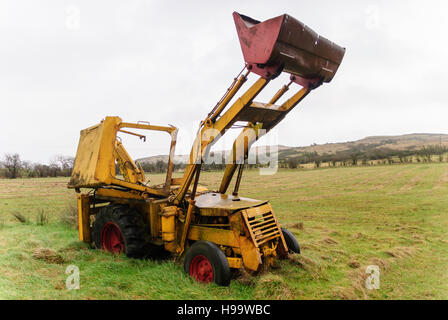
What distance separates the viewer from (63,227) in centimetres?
920

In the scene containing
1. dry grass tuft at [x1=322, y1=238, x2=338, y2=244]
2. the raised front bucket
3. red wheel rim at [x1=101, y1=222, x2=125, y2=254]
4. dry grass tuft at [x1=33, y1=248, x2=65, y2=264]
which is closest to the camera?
the raised front bucket

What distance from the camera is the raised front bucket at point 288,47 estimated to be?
364cm

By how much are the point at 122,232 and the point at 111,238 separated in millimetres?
828

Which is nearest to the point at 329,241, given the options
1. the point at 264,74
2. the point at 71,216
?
the point at 264,74

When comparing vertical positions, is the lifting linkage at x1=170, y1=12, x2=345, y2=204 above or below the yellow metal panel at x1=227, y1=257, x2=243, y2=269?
above

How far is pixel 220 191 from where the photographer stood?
6.10 metres

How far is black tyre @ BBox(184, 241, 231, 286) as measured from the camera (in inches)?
166

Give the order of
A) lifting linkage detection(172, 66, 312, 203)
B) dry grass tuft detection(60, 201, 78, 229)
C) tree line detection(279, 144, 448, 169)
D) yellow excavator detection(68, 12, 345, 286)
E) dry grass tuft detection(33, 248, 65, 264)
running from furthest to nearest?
tree line detection(279, 144, 448, 169)
dry grass tuft detection(60, 201, 78, 229)
dry grass tuft detection(33, 248, 65, 264)
lifting linkage detection(172, 66, 312, 203)
yellow excavator detection(68, 12, 345, 286)

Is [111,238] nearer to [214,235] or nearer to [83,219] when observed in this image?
[83,219]

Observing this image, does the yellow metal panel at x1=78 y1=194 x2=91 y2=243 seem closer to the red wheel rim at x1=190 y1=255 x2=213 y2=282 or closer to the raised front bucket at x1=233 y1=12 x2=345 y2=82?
the red wheel rim at x1=190 y1=255 x2=213 y2=282

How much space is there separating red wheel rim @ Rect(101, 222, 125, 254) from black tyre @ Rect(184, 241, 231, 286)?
1954mm

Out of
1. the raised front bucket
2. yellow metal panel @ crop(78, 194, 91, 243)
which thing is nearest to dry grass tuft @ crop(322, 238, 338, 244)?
the raised front bucket

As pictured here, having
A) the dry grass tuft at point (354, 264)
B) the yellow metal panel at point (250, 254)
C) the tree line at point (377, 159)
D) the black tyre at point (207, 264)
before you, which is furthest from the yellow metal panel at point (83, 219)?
the tree line at point (377, 159)
